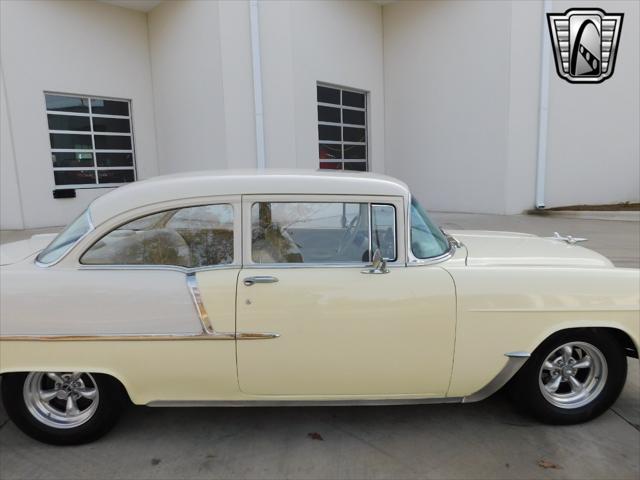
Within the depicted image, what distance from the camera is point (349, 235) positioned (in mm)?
2779

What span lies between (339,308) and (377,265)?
12.4 inches

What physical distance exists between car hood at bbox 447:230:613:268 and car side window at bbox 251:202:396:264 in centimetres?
60

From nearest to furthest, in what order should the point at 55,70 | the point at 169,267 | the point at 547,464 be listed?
1. the point at 547,464
2. the point at 169,267
3. the point at 55,70

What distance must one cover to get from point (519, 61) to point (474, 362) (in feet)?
34.3

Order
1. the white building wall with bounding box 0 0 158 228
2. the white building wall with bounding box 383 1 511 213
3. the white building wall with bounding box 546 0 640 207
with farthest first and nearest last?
the white building wall with bounding box 546 0 640 207
the white building wall with bounding box 383 1 511 213
the white building wall with bounding box 0 0 158 228

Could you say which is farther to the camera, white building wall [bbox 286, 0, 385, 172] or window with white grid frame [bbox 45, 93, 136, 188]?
window with white grid frame [bbox 45, 93, 136, 188]

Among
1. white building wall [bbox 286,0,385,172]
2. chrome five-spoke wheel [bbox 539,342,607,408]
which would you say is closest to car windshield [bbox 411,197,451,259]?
chrome five-spoke wheel [bbox 539,342,607,408]

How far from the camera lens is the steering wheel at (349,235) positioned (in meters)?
2.75

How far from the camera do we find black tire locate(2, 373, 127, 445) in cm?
268

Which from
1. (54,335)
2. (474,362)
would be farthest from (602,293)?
(54,335)

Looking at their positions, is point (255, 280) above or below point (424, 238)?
below

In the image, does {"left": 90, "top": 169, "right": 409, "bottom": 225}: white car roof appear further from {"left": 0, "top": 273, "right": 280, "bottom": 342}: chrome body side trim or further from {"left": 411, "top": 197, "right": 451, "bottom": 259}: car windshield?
{"left": 0, "top": 273, "right": 280, "bottom": 342}: chrome body side trim

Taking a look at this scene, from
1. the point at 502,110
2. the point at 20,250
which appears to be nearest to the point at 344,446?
the point at 20,250

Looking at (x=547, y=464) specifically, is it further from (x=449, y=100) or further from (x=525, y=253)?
(x=449, y=100)
